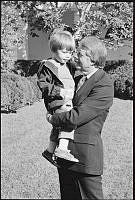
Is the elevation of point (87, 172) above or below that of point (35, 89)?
below

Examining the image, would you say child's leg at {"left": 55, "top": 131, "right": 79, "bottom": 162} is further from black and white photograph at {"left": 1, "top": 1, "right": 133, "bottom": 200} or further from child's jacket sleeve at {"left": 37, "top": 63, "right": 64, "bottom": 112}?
child's jacket sleeve at {"left": 37, "top": 63, "right": 64, "bottom": 112}

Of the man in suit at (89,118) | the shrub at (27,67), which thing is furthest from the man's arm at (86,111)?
the shrub at (27,67)

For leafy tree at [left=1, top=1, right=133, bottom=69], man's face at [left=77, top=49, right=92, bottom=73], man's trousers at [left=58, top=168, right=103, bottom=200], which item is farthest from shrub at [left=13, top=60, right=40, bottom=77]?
man's face at [left=77, top=49, right=92, bottom=73]

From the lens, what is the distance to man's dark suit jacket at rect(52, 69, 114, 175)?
8.07ft


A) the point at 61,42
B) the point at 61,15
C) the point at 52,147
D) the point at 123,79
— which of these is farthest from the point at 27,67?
the point at 61,42

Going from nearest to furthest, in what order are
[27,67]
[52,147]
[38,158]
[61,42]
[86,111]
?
[61,42] < [86,111] < [52,147] < [38,158] < [27,67]

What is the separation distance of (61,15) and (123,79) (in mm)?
3566

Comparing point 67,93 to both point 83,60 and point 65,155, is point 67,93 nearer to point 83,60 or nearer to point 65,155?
point 83,60

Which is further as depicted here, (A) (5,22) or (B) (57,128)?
(A) (5,22)

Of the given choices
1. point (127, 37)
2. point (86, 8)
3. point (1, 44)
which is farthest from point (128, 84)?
point (1, 44)

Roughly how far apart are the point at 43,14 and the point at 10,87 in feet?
13.3

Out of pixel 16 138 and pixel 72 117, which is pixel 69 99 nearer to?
pixel 72 117

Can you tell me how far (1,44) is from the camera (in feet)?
51.1

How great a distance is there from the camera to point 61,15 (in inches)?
642
